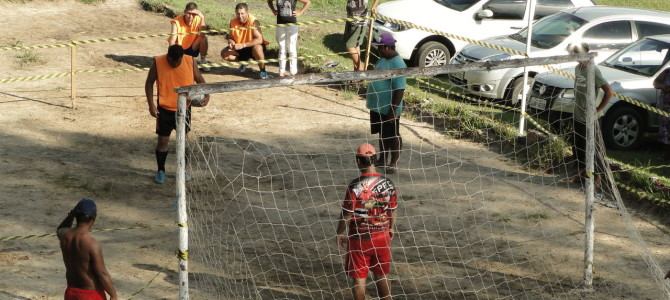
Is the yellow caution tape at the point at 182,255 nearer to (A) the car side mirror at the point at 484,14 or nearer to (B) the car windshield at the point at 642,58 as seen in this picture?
(B) the car windshield at the point at 642,58

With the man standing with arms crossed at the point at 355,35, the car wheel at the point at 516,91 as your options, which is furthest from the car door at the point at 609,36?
the man standing with arms crossed at the point at 355,35

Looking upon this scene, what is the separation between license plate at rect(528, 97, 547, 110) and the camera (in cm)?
1483

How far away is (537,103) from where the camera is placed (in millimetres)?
14938

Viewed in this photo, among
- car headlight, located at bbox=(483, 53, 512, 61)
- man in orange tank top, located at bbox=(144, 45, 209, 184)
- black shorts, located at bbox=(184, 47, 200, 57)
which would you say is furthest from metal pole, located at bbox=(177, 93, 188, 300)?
car headlight, located at bbox=(483, 53, 512, 61)

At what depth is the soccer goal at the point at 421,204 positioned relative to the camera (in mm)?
10133

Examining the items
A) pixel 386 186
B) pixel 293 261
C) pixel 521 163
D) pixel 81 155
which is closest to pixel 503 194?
pixel 521 163

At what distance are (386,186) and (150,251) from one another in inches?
114

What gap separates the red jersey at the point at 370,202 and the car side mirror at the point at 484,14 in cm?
1035

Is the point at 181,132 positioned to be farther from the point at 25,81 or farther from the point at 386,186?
the point at 25,81

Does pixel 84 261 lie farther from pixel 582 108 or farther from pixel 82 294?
pixel 582 108

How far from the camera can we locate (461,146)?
47.3 feet

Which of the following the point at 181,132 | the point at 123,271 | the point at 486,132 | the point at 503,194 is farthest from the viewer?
the point at 486,132

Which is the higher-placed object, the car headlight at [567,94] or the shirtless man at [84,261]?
the car headlight at [567,94]

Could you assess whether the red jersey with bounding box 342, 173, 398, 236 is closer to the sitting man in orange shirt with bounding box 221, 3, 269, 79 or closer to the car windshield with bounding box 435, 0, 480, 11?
the sitting man in orange shirt with bounding box 221, 3, 269, 79
